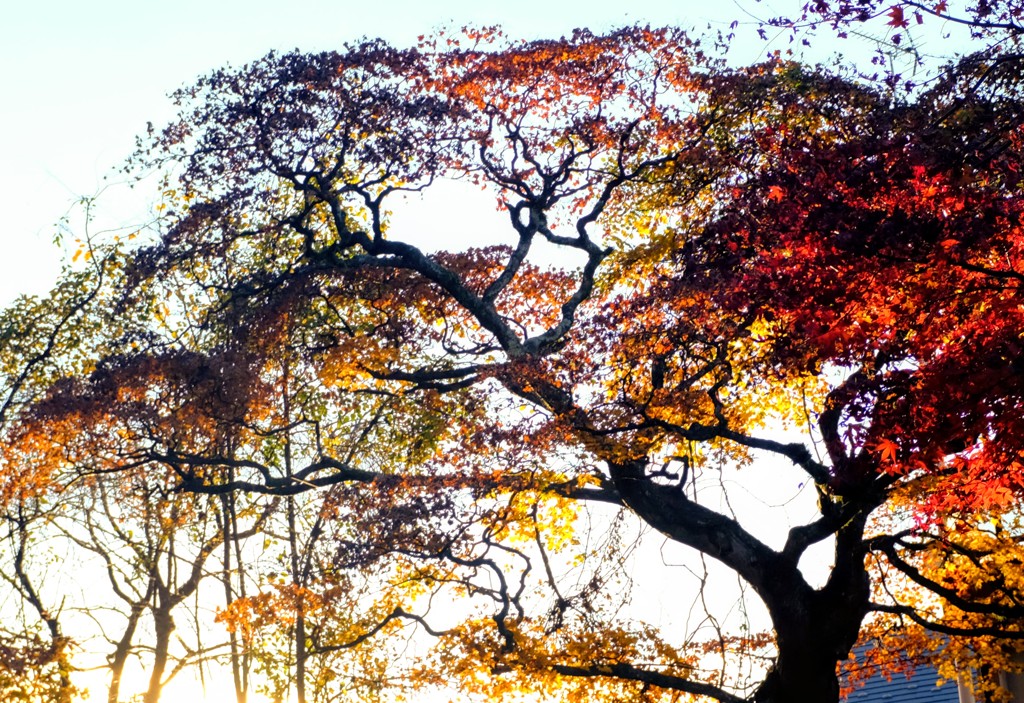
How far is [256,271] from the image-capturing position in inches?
543

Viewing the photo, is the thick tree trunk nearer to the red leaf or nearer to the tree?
the tree

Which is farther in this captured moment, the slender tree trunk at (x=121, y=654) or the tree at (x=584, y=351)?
the slender tree trunk at (x=121, y=654)

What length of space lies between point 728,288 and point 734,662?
176 inches

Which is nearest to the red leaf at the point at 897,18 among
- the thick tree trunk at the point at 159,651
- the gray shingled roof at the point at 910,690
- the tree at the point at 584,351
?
the tree at the point at 584,351

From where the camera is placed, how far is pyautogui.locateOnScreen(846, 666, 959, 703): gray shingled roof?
25016 millimetres

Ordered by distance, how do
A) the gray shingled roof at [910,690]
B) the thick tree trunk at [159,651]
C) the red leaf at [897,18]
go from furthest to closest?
1. the gray shingled roof at [910,690]
2. the thick tree trunk at [159,651]
3. the red leaf at [897,18]

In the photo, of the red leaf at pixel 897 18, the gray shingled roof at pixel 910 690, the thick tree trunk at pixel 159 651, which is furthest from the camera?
the gray shingled roof at pixel 910 690

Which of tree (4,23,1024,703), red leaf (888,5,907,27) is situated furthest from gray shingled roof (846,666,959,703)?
red leaf (888,5,907,27)

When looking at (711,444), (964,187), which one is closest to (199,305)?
(711,444)

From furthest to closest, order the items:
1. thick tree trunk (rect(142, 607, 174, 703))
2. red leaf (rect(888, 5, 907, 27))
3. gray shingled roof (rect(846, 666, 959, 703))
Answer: gray shingled roof (rect(846, 666, 959, 703)), thick tree trunk (rect(142, 607, 174, 703)), red leaf (rect(888, 5, 907, 27))

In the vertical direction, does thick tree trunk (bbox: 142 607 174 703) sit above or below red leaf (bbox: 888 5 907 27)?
above

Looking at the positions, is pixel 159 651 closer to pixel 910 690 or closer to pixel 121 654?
pixel 121 654

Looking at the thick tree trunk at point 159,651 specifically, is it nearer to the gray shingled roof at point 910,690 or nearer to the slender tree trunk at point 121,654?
the slender tree trunk at point 121,654

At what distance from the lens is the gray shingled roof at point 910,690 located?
2502cm
